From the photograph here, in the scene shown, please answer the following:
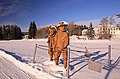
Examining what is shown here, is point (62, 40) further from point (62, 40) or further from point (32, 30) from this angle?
point (32, 30)

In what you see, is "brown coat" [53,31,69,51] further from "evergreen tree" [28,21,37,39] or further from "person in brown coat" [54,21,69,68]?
"evergreen tree" [28,21,37,39]

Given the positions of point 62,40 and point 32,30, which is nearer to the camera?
point 62,40

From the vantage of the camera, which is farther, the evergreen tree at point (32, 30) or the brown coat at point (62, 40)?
the evergreen tree at point (32, 30)

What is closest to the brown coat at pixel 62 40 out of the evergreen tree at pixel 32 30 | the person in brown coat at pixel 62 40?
the person in brown coat at pixel 62 40

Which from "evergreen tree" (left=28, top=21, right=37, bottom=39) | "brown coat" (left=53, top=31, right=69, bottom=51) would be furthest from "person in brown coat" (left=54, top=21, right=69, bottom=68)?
"evergreen tree" (left=28, top=21, right=37, bottom=39)

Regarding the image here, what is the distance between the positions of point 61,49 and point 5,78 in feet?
9.86

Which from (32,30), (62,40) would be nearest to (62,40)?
(62,40)

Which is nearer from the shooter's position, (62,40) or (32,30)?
(62,40)

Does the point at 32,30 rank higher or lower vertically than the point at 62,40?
higher

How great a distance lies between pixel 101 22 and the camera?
7500 centimetres

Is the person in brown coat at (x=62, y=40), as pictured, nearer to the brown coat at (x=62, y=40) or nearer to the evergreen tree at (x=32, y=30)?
the brown coat at (x=62, y=40)

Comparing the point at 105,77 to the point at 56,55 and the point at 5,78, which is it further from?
the point at 5,78

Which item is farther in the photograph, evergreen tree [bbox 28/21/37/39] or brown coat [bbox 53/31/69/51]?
evergreen tree [bbox 28/21/37/39]

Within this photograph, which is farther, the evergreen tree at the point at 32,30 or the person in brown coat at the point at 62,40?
the evergreen tree at the point at 32,30
